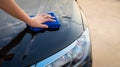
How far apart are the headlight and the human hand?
284 millimetres

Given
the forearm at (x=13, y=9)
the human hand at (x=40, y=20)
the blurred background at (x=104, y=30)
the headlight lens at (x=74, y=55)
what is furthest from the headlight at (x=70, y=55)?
the blurred background at (x=104, y=30)

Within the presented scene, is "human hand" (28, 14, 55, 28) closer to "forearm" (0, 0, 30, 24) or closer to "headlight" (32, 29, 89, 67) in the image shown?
"forearm" (0, 0, 30, 24)

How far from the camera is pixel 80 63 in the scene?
1872 millimetres

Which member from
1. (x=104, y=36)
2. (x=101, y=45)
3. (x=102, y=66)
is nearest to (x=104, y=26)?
(x=104, y=36)

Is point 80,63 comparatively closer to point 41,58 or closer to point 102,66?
point 41,58

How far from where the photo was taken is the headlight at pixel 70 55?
1738 millimetres

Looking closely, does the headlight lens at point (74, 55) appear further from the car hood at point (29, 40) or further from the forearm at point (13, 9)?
the forearm at point (13, 9)

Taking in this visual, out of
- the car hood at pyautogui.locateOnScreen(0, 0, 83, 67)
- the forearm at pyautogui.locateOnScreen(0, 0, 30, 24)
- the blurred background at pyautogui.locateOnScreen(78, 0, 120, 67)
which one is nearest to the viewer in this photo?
the car hood at pyautogui.locateOnScreen(0, 0, 83, 67)

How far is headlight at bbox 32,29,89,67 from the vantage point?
1.74 metres

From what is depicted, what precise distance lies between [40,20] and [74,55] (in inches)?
16.3

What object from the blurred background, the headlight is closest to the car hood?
the headlight

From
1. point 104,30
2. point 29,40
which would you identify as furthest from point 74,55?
point 104,30

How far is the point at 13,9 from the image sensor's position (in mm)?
1856

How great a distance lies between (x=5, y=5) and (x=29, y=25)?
0.80ft
